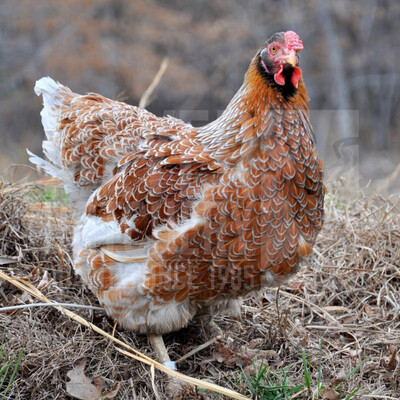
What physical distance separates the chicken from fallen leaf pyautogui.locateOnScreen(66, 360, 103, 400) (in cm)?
40

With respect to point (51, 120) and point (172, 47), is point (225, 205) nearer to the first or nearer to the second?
point (51, 120)

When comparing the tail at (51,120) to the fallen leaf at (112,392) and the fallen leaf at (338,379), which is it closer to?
the fallen leaf at (112,392)

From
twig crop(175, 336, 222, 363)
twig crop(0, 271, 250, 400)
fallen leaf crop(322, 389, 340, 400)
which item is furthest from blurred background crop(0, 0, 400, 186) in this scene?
fallen leaf crop(322, 389, 340, 400)

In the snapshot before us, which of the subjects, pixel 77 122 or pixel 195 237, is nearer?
pixel 195 237

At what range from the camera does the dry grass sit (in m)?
2.93

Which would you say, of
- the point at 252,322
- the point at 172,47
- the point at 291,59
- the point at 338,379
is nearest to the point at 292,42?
the point at 291,59

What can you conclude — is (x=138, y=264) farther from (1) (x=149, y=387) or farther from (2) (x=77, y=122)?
(2) (x=77, y=122)

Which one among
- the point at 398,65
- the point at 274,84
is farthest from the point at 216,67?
the point at 274,84

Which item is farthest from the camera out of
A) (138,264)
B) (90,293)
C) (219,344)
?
(90,293)

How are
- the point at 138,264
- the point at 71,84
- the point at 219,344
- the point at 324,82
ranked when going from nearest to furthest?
the point at 138,264
the point at 219,344
the point at 71,84
the point at 324,82

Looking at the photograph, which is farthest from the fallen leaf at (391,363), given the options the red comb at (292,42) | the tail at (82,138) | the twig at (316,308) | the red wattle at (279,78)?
the tail at (82,138)

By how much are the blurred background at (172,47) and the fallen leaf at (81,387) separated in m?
6.27

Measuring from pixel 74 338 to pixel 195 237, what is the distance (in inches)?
39.3

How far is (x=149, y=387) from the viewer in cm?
290
